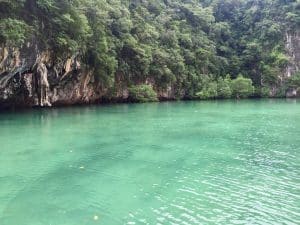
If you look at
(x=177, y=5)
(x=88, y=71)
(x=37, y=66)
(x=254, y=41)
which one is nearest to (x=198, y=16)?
(x=177, y=5)

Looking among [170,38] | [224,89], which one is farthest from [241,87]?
[170,38]

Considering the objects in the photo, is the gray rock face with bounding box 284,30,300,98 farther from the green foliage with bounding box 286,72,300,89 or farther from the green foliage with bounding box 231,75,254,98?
the green foliage with bounding box 231,75,254,98

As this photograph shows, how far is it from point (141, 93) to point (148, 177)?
32.0m

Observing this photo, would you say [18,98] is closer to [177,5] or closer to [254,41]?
[177,5]

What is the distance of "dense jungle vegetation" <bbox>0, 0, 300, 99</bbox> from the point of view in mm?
27984

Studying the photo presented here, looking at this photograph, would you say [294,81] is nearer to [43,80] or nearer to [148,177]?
[43,80]

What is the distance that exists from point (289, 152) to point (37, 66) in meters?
20.8

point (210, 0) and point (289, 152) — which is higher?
point (210, 0)

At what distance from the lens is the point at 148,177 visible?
998 cm

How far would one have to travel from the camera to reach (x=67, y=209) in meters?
7.50

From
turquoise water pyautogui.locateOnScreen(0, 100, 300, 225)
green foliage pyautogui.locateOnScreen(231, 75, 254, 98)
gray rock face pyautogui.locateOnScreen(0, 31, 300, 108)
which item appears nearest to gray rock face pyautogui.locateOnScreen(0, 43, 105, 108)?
gray rock face pyautogui.locateOnScreen(0, 31, 300, 108)

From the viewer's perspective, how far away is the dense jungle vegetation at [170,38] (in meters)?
28.0

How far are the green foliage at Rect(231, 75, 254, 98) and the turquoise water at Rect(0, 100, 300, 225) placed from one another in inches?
1382

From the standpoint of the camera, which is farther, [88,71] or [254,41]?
[254,41]
